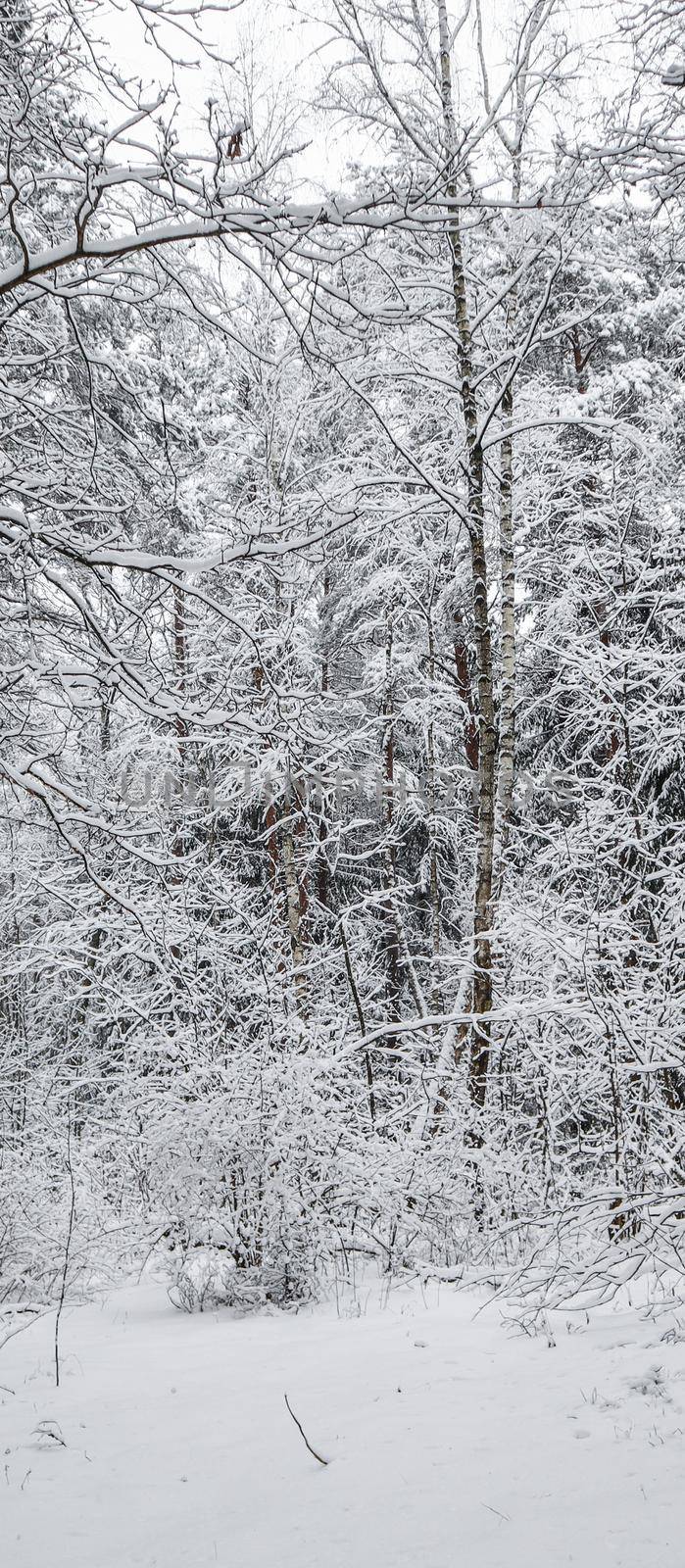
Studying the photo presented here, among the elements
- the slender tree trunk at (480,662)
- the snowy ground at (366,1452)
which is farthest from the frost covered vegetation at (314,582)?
the snowy ground at (366,1452)

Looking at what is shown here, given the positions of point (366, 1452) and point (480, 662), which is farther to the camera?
point (480, 662)

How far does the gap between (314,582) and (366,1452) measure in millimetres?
4497

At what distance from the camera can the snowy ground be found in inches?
95.8

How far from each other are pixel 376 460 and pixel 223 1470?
10.1 metres

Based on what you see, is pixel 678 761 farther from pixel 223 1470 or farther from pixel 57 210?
pixel 223 1470

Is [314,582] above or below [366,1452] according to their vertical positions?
above

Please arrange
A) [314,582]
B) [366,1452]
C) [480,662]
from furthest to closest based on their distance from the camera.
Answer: [480,662] < [314,582] < [366,1452]

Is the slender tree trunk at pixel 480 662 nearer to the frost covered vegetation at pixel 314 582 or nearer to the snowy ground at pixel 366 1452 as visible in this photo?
the frost covered vegetation at pixel 314 582

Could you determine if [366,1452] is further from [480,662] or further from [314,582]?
[480,662]

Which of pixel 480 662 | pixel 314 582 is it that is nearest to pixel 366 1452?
pixel 314 582

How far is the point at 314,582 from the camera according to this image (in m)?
5.98

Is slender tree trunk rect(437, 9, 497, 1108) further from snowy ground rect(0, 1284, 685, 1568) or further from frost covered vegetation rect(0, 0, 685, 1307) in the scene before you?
snowy ground rect(0, 1284, 685, 1568)

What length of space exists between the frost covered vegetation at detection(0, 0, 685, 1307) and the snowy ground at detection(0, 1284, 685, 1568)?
0.69 metres

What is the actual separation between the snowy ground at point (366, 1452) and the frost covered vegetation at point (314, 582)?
2.26 ft
